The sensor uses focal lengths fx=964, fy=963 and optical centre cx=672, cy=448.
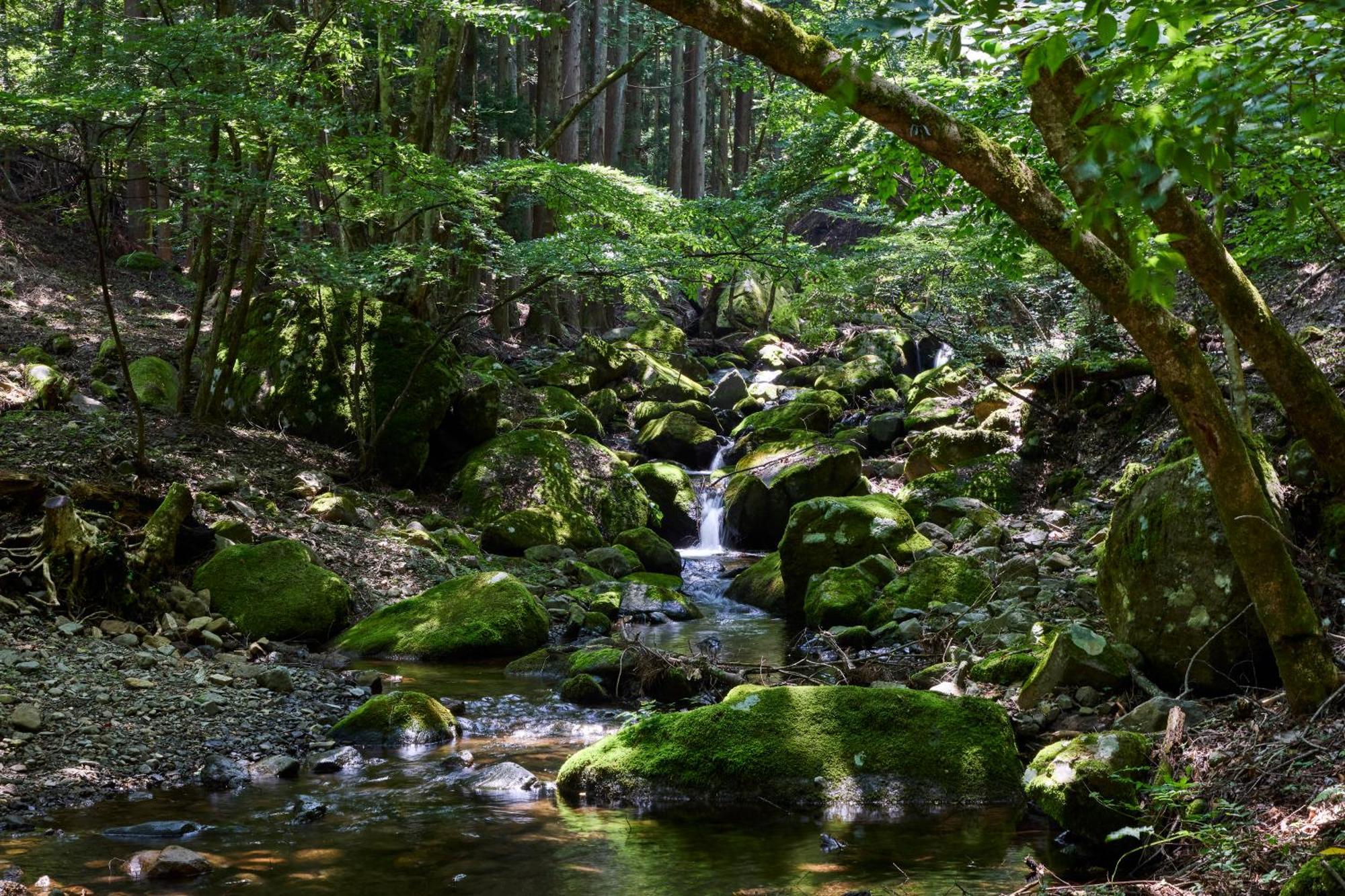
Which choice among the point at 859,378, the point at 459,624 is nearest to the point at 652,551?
the point at 459,624

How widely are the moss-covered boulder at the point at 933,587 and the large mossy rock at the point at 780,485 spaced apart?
14.2 ft

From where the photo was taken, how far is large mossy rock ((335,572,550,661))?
27.7 ft

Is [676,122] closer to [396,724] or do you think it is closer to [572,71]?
[572,71]

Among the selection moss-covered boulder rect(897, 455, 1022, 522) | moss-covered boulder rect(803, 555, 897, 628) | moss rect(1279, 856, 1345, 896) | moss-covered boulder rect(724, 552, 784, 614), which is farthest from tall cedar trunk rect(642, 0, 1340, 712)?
moss-covered boulder rect(897, 455, 1022, 522)

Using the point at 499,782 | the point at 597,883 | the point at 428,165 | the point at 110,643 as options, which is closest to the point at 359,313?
the point at 428,165

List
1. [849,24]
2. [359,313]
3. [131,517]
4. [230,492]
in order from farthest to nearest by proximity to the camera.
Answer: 1. [359,313]
2. [230,492]
3. [131,517]
4. [849,24]

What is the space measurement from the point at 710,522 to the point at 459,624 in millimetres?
6713

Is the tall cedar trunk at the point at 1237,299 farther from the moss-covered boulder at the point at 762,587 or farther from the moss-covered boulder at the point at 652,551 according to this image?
the moss-covered boulder at the point at 652,551

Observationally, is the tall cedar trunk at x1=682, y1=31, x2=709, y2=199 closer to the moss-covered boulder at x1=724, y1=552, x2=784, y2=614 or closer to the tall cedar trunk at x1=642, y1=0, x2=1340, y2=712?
the moss-covered boulder at x1=724, y1=552, x2=784, y2=614

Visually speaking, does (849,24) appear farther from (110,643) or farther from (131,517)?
(131,517)

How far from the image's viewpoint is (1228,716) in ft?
15.4

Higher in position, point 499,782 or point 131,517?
point 131,517

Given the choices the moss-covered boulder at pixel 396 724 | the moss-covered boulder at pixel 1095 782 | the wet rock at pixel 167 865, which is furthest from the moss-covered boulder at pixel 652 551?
the wet rock at pixel 167 865

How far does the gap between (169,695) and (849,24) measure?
19.2ft
